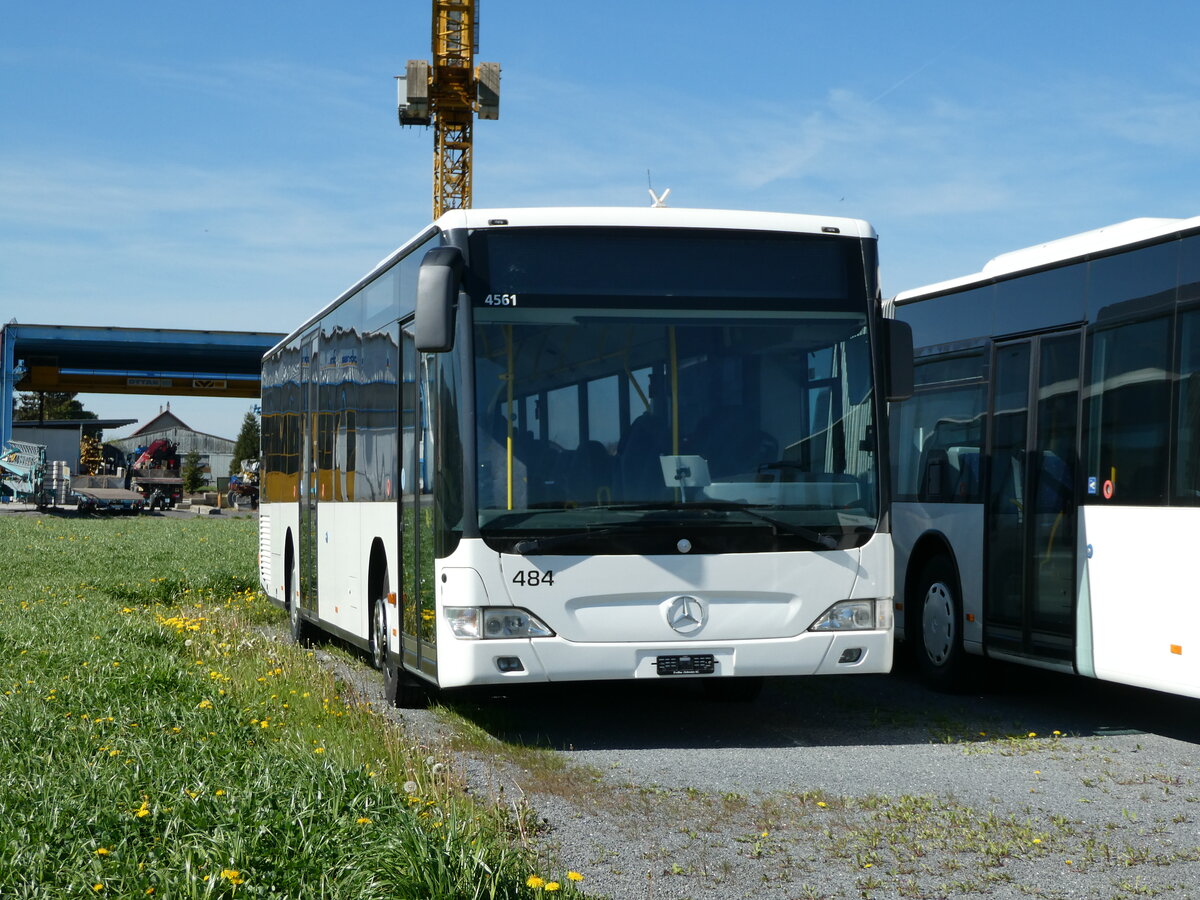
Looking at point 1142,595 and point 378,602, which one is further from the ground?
point 1142,595

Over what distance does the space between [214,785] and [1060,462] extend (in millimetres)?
5765

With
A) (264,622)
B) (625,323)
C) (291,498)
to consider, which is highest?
(625,323)

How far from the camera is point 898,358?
29.6 feet

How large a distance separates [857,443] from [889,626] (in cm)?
104

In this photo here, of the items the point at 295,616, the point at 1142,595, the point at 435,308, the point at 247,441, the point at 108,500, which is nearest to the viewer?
the point at 435,308

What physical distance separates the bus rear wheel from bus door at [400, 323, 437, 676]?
3.89 meters

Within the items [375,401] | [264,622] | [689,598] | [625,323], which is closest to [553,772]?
[689,598]

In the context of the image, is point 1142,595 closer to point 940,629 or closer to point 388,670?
point 940,629

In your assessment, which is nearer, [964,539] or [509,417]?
[509,417]

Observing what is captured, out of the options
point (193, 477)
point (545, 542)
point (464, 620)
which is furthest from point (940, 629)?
point (193, 477)

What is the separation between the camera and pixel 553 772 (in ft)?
25.7

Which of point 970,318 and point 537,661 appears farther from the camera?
point 970,318

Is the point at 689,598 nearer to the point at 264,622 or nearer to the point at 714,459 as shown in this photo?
the point at 714,459

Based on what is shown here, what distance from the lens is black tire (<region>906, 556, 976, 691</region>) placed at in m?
11.0
